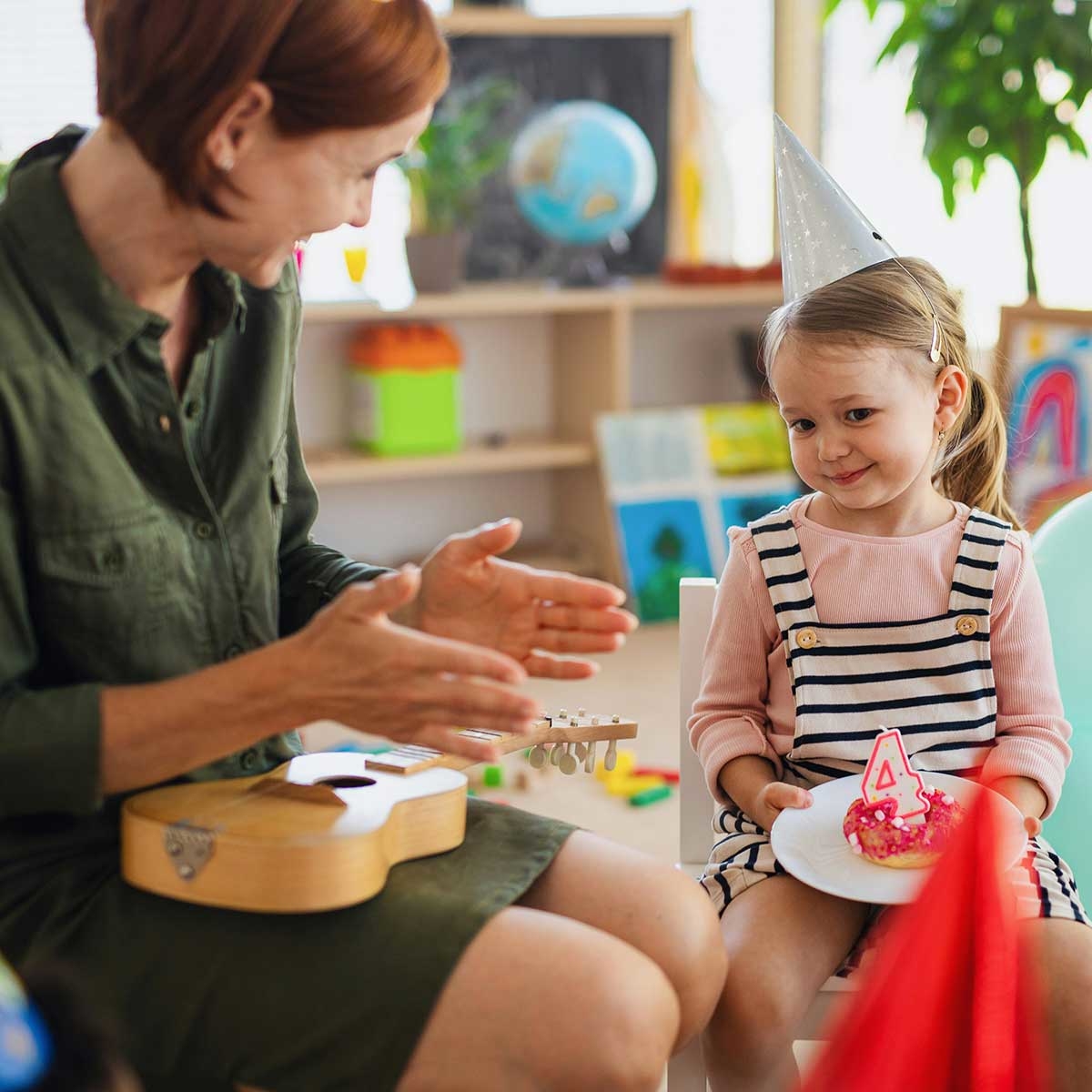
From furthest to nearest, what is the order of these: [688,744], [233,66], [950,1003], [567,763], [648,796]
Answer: [648,796] < [688,744] < [567,763] < [233,66] < [950,1003]

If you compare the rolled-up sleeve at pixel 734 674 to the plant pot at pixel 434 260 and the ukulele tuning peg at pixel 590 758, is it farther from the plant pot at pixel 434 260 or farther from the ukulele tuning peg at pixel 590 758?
the plant pot at pixel 434 260

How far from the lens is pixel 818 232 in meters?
1.48

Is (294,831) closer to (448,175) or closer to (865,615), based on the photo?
(865,615)

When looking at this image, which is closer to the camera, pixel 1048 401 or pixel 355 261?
pixel 1048 401

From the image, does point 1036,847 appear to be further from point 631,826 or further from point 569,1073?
point 631,826

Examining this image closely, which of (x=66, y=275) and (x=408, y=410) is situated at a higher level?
(x=66, y=275)

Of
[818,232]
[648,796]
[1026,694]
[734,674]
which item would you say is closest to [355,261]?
[648,796]

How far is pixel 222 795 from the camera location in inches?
45.8

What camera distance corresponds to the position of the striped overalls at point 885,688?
1.39 metres

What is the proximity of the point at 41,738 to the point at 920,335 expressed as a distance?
0.89 metres

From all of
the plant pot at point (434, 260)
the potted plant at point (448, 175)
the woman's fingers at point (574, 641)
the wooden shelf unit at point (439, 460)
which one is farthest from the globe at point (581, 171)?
the woman's fingers at point (574, 641)

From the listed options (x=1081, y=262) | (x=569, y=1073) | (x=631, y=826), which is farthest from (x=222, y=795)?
(x=1081, y=262)

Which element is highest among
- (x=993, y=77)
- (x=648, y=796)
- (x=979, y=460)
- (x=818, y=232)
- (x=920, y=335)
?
(x=993, y=77)

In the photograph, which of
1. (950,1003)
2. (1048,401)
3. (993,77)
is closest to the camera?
(950,1003)
